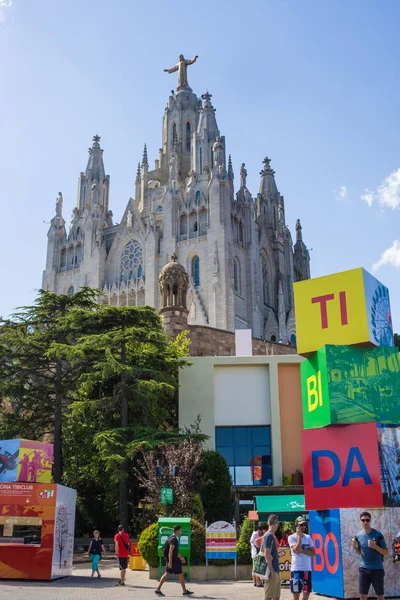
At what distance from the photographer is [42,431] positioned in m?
28.0

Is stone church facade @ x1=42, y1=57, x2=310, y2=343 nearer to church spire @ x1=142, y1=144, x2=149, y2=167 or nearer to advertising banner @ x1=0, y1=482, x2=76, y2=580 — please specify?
church spire @ x1=142, y1=144, x2=149, y2=167

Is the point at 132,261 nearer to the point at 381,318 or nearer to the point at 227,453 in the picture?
the point at 227,453

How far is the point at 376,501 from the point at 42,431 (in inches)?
740

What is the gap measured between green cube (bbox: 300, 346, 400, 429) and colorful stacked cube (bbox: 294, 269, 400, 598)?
0.06 feet

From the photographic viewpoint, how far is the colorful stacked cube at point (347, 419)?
12.1 m

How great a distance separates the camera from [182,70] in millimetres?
78812

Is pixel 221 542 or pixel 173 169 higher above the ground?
pixel 173 169

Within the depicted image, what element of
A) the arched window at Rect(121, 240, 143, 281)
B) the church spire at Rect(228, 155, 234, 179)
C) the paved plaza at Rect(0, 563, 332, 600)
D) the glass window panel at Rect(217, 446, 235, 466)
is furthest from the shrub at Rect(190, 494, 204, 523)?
the arched window at Rect(121, 240, 143, 281)

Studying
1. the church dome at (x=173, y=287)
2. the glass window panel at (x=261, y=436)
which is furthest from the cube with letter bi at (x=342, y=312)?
the church dome at (x=173, y=287)

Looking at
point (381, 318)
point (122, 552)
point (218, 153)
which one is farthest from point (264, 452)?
point (218, 153)

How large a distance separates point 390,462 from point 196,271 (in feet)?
157

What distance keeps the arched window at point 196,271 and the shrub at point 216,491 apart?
115 feet

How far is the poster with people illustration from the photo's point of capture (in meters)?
16.2

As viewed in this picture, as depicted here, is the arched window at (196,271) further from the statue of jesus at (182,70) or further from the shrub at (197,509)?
the shrub at (197,509)
